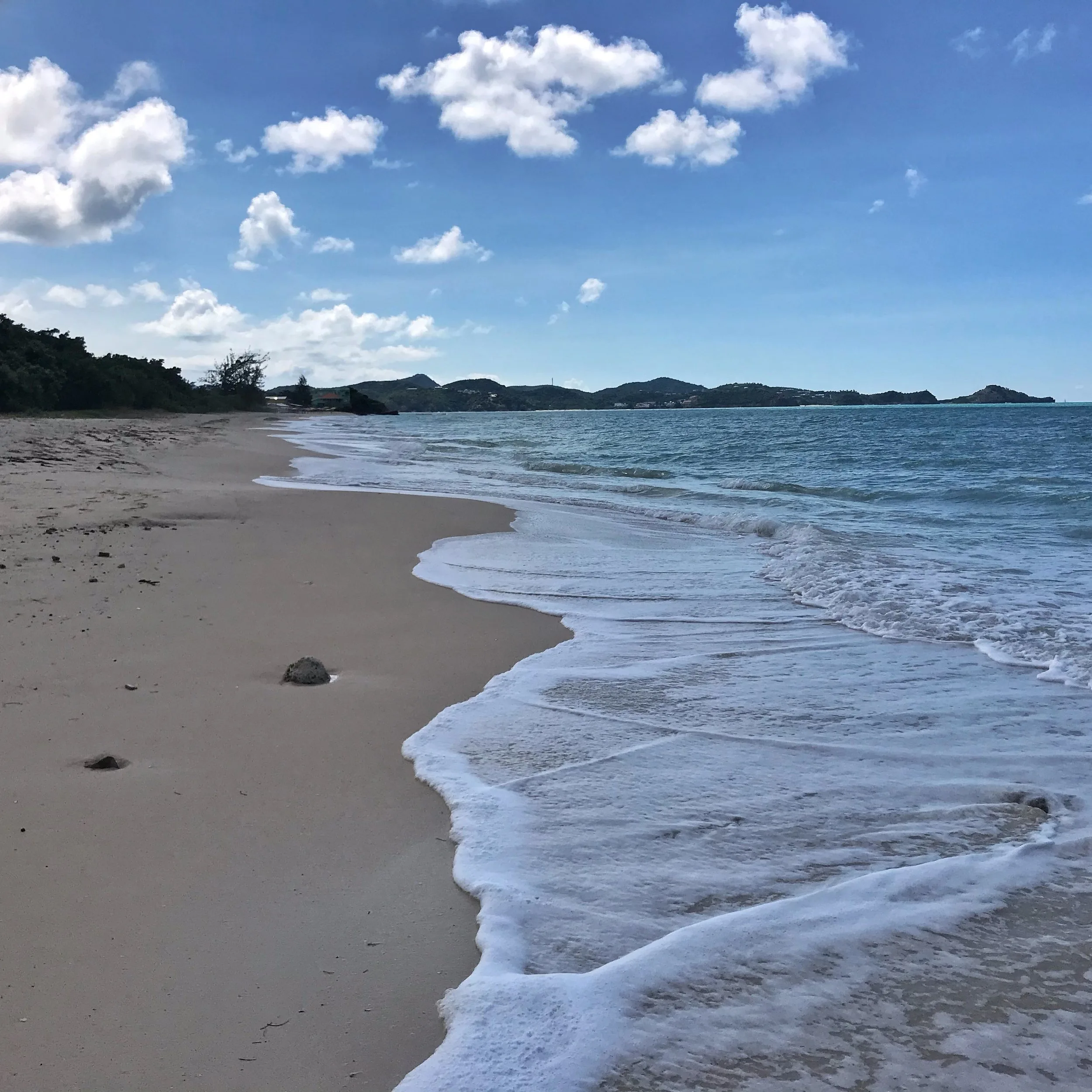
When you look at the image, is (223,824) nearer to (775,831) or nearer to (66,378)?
(775,831)

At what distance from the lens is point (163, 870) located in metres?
2.44

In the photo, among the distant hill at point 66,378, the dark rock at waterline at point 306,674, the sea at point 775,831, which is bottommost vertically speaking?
the sea at point 775,831

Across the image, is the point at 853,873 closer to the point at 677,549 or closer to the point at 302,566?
the point at 302,566

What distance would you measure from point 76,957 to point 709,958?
158cm

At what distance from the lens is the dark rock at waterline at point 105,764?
308 centimetres

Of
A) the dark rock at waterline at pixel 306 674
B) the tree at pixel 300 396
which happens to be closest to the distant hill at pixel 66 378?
the dark rock at waterline at pixel 306 674

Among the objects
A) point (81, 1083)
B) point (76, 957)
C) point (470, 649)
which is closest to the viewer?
point (81, 1083)

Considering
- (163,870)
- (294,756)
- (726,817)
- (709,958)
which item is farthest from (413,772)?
(709,958)

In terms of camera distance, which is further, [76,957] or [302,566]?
[302,566]

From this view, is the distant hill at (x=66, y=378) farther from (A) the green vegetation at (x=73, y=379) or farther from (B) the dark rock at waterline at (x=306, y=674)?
(B) the dark rock at waterline at (x=306, y=674)

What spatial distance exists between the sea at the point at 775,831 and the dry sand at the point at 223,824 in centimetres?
21

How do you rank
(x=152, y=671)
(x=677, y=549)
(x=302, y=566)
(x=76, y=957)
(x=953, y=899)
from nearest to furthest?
(x=76, y=957), (x=953, y=899), (x=152, y=671), (x=302, y=566), (x=677, y=549)

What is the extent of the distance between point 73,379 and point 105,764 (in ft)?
124

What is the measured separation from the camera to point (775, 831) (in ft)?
9.17
